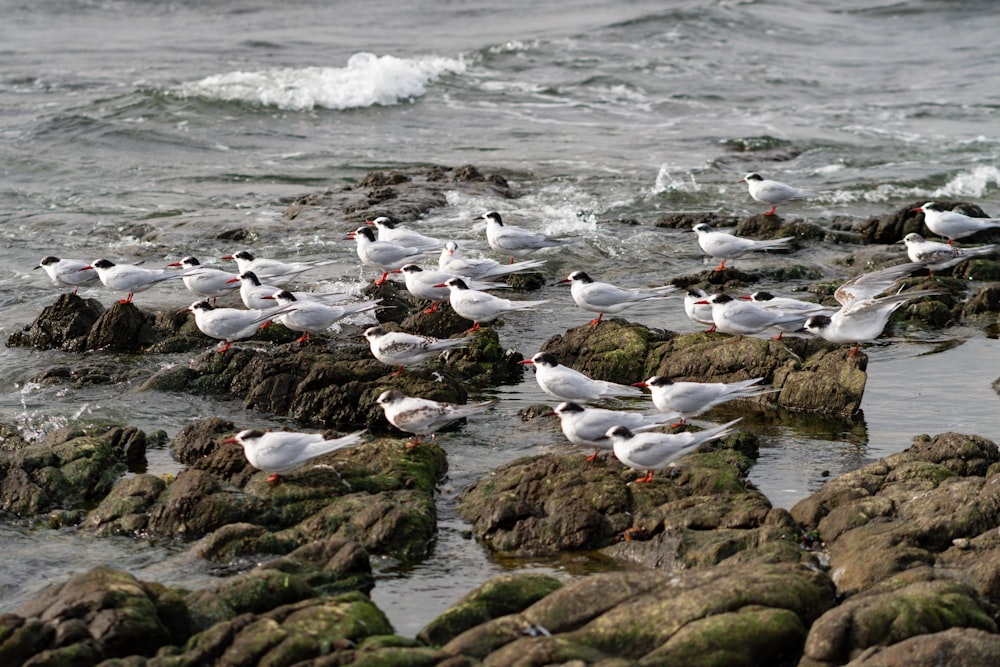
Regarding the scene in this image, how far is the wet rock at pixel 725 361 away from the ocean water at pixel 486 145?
0.34 metres

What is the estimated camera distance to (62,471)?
863 centimetres

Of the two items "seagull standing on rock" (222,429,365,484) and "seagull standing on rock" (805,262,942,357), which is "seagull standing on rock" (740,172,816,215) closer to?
"seagull standing on rock" (805,262,942,357)

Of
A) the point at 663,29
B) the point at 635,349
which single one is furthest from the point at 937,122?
the point at 635,349

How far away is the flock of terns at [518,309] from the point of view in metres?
8.34

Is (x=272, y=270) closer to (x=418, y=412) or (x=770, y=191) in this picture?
(x=418, y=412)

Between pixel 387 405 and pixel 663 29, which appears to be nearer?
pixel 387 405

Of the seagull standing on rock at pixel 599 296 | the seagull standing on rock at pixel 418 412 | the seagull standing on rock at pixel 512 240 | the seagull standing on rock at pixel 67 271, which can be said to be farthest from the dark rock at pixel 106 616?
the seagull standing on rock at pixel 512 240

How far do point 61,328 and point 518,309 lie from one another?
4553 mm

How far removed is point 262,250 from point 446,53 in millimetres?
17064

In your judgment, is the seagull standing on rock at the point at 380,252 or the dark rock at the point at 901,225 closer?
the seagull standing on rock at the point at 380,252

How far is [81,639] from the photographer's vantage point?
5.91 meters

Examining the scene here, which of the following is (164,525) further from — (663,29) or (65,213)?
(663,29)

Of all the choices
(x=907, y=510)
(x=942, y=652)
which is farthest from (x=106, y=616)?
(x=907, y=510)

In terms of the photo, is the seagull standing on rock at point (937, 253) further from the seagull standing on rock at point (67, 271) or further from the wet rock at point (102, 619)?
the wet rock at point (102, 619)
